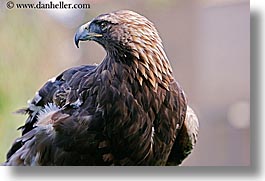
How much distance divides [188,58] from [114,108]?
0.91ft

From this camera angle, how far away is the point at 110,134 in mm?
1595

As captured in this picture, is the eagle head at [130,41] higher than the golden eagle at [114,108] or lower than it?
higher

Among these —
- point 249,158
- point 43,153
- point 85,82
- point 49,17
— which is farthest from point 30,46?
point 249,158

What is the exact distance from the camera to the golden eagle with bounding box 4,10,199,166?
159cm

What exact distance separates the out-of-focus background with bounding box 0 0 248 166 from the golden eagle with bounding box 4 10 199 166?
0.22 feet

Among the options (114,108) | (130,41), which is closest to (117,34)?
(130,41)

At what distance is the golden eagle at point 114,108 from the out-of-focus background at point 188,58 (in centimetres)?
7

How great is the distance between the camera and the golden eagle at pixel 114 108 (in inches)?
62.6

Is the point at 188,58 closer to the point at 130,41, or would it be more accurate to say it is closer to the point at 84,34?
the point at 130,41

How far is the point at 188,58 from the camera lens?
169cm

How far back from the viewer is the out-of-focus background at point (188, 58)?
1.67 meters

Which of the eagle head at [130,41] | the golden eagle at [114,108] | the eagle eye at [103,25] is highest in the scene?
the eagle eye at [103,25]

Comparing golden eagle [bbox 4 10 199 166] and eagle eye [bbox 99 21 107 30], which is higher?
eagle eye [bbox 99 21 107 30]

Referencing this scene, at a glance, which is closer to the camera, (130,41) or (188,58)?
(130,41)
